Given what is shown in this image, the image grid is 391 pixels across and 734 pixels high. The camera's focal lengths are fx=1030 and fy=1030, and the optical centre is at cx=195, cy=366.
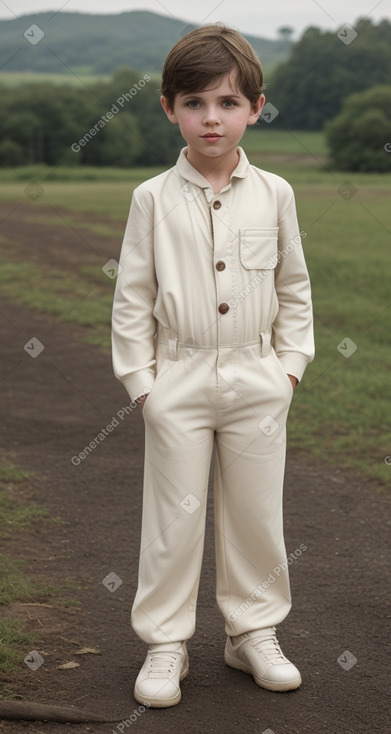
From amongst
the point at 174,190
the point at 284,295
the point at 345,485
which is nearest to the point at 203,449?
the point at 284,295

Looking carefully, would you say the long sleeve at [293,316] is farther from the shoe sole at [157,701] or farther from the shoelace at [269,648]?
the shoe sole at [157,701]

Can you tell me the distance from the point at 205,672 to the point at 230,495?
57 centimetres

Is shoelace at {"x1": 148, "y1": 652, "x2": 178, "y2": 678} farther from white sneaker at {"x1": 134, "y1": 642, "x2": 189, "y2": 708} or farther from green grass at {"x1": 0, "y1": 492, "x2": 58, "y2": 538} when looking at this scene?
green grass at {"x1": 0, "y1": 492, "x2": 58, "y2": 538}

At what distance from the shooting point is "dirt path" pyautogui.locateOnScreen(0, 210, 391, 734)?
111 inches

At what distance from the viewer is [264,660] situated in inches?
116

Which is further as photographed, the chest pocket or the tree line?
the tree line

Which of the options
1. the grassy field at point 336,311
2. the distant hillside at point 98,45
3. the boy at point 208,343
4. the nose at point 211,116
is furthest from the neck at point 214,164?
the distant hillside at point 98,45

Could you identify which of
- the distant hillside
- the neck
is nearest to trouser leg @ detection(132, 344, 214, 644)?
the neck

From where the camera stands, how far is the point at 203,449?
2848 millimetres

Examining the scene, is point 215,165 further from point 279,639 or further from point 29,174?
point 29,174

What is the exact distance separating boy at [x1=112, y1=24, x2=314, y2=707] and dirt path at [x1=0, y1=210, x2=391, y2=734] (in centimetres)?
12

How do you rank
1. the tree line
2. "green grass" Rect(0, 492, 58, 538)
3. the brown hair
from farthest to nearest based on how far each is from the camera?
the tree line < "green grass" Rect(0, 492, 58, 538) < the brown hair

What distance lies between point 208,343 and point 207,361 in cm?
5

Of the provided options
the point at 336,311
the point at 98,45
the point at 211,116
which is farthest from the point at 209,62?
the point at 98,45
